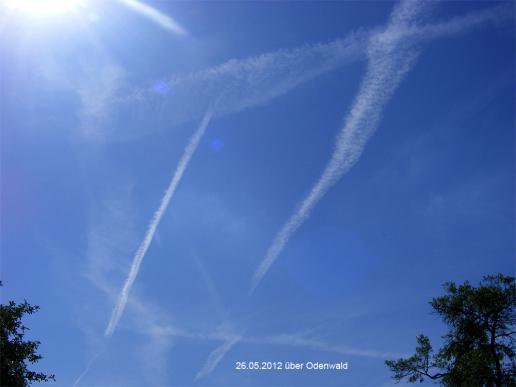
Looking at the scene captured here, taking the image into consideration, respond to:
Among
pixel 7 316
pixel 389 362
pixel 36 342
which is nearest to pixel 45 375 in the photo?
pixel 36 342

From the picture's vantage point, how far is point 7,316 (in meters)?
29.9

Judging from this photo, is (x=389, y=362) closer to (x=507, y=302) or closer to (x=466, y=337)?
(x=466, y=337)

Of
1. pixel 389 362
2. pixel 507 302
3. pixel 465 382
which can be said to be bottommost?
pixel 465 382

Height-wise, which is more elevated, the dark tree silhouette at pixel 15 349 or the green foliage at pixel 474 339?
the green foliage at pixel 474 339

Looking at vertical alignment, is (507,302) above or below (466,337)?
above

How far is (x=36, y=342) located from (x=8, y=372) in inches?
108

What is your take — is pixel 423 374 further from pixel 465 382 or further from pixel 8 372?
pixel 8 372

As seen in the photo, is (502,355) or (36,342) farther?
(502,355)

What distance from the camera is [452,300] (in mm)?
39531

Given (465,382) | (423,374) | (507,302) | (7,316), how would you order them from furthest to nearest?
(423,374), (507,302), (465,382), (7,316)

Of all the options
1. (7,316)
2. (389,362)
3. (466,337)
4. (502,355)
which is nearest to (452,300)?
(466,337)

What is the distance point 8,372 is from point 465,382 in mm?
34275

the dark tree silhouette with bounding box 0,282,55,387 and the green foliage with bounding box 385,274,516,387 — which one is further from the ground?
the green foliage with bounding box 385,274,516,387

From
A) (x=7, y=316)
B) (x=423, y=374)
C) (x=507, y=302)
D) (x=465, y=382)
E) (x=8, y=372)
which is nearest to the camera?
(x=8, y=372)
